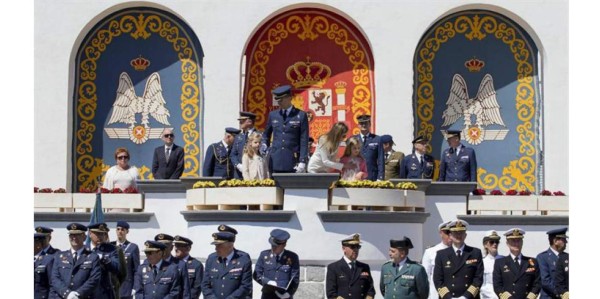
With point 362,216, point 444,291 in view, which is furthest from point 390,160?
point 444,291

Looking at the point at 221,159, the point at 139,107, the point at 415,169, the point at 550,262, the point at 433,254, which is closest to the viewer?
the point at 550,262

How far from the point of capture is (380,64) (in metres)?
29.0

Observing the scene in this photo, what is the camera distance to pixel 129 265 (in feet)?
70.9

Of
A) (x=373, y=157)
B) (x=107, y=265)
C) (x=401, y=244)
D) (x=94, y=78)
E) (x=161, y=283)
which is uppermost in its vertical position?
(x=94, y=78)

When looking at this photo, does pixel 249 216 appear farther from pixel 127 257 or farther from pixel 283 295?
pixel 283 295

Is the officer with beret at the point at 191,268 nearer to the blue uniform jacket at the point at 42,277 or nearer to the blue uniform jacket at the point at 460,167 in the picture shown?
the blue uniform jacket at the point at 42,277

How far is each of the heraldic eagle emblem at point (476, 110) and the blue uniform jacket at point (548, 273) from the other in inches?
368

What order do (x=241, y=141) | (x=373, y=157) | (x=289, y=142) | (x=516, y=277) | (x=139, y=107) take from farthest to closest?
(x=139, y=107), (x=373, y=157), (x=241, y=141), (x=289, y=142), (x=516, y=277)

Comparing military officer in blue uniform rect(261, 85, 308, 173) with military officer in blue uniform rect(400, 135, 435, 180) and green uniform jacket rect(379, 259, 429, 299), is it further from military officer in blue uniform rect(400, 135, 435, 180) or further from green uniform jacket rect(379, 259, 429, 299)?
green uniform jacket rect(379, 259, 429, 299)

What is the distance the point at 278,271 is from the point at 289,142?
12.0 ft

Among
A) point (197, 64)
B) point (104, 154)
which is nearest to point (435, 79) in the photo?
point (197, 64)

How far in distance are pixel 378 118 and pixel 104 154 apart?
5809 mm

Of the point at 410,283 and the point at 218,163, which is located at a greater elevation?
the point at 218,163

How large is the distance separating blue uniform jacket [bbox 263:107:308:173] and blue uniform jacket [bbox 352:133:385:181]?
1.60 metres
